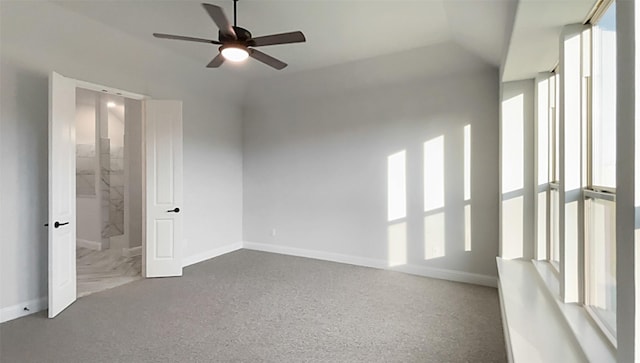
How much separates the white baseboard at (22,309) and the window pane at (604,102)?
16.1ft

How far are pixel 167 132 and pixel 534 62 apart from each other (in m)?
4.33

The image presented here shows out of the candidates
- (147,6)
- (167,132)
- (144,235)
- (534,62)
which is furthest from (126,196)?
(534,62)

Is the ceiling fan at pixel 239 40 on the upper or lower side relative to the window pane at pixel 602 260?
upper

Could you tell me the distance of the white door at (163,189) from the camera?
4.35 meters

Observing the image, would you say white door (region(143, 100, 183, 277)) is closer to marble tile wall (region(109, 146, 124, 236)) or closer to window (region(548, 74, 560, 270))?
marble tile wall (region(109, 146, 124, 236))

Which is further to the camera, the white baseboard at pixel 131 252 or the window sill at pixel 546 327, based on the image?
the white baseboard at pixel 131 252

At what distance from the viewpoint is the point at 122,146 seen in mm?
6246

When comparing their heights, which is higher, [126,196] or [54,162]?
[54,162]

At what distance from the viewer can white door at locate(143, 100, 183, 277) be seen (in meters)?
4.35

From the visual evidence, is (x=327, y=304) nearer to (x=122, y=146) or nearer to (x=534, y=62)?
(x=534, y=62)

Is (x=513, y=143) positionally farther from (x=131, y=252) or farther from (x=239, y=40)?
(x=131, y=252)

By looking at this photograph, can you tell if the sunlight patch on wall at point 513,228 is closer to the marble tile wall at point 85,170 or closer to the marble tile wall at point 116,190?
the marble tile wall at point 116,190

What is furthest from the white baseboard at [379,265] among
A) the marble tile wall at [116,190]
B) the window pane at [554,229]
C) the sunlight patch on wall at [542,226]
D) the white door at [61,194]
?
the white door at [61,194]

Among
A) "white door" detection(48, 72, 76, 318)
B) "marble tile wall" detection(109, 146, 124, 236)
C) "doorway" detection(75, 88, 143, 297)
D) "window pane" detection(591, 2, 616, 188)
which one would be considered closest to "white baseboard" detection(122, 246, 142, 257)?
"doorway" detection(75, 88, 143, 297)
